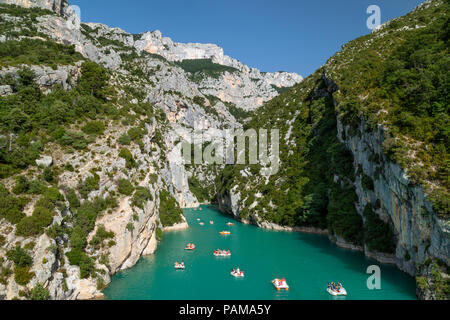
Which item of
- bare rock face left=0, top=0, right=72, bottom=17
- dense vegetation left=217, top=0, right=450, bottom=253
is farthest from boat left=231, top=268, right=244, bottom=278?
bare rock face left=0, top=0, right=72, bottom=17

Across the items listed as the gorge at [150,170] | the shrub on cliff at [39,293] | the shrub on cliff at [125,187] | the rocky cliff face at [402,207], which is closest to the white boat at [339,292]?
the gorge at [150,170]

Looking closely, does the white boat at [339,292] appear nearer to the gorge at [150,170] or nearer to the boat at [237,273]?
the gorge at [150,170]

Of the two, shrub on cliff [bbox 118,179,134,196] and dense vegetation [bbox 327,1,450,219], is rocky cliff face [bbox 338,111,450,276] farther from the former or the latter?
shrub on cliff [bbox 118,179,134,196]

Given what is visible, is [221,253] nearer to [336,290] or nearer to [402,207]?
[336,290]
